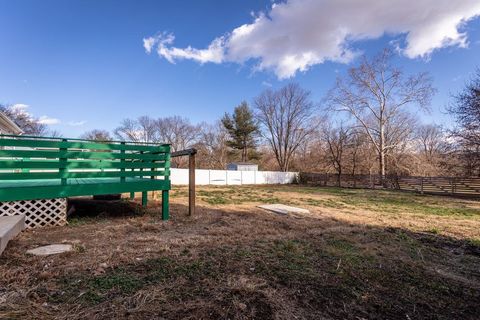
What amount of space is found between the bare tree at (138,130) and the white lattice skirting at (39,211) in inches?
1318

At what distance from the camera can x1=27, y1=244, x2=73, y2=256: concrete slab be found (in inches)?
117

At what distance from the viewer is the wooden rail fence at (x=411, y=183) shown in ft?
47.3

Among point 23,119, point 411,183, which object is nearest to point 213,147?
point 23,119

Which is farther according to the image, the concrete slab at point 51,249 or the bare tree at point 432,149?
the bare tree at point 432,149

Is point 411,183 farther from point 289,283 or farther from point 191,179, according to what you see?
point 289,283

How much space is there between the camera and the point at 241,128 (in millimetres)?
33062

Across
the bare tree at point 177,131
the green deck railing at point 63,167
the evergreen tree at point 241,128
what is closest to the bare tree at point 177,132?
the bare tree at point 177,131

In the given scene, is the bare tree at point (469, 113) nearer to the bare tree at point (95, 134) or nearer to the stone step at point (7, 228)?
the stone step at point (7, 228)

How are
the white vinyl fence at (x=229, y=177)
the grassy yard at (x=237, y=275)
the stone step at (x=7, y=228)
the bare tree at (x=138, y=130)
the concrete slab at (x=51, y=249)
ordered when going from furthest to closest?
the bare tree at (x=138, y=130)
the white vinyl fence at (x=229, y=177)
the concrete slab at (x=51, y=249)
the stone step at (x=7, y=228)
the grassy yard at (x=237, y=275)

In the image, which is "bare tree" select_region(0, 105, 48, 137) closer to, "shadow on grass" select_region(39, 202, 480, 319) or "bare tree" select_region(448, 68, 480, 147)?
"shadow on grass" select_region(39, 202, 480, 319)

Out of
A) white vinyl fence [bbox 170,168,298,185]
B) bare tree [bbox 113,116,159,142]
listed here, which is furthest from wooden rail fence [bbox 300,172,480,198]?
bare tree [bbox 113,116,159,142]

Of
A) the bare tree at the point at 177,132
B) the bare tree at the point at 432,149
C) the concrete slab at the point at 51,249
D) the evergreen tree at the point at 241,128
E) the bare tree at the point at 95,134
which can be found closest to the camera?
the concrete slab at the point at 51,249

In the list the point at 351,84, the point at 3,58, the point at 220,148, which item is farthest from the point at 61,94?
the point at 351,84

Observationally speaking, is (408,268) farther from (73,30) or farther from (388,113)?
(388,113)
